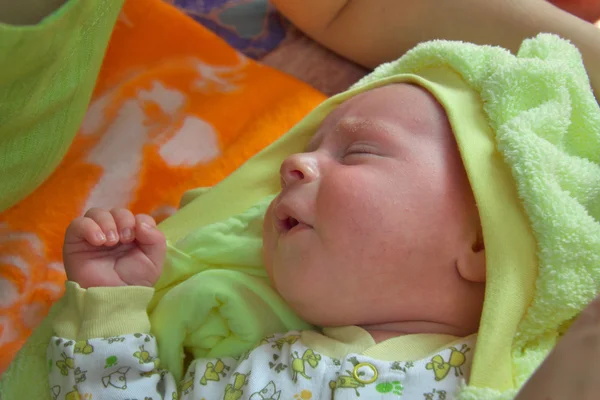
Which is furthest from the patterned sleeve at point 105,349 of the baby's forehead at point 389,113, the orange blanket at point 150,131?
the baby's forehead at point 389,113

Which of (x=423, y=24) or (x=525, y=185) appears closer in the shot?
(x=525, y=185)

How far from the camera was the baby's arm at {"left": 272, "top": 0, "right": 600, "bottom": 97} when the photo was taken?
124cm

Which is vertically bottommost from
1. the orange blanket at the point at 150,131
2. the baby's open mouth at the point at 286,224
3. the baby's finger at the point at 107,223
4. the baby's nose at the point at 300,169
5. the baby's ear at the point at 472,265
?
the orange blanket at the point at 150,131

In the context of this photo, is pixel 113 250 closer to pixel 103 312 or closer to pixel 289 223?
pixel 103 312

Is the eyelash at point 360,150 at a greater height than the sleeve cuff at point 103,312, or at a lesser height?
greater

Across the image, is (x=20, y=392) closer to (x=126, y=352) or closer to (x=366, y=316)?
(x=126, y=352)

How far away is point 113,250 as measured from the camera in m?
1.08

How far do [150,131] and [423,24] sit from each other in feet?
2.04

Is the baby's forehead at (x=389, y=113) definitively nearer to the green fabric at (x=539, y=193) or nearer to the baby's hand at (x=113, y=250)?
the green fabric at (x=539, y=193)

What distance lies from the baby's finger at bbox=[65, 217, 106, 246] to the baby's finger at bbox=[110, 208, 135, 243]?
0.03 m

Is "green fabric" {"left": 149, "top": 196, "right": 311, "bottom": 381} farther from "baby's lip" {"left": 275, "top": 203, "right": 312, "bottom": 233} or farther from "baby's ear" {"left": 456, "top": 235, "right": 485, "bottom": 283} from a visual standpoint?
"baby's ear" {"left": 456, "top": 235, "right": 485, "bottom": 283}

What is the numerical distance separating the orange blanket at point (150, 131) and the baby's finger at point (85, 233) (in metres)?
Result: 0.16

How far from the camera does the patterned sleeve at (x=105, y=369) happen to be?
0.95m

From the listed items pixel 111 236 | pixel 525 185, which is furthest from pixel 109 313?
pixel 525 185
